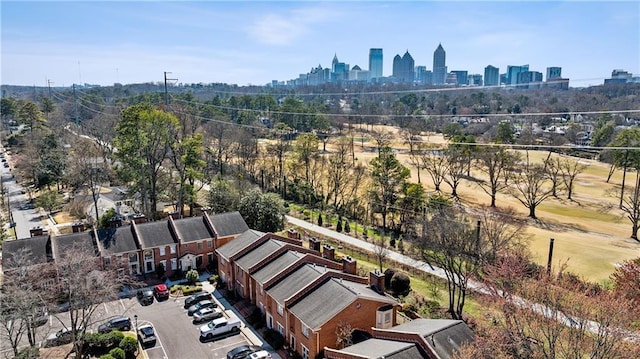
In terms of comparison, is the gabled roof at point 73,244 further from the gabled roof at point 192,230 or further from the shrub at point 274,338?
the shrub at point 274,338

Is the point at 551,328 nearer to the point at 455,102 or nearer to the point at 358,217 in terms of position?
the point at 358,217

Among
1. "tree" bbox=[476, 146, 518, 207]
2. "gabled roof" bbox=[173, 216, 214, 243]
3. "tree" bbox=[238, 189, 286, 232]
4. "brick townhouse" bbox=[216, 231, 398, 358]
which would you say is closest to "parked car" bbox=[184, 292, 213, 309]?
"brick townhouse" bbox=[216, 231, 398, 358]

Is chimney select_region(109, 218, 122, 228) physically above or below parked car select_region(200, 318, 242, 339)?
above

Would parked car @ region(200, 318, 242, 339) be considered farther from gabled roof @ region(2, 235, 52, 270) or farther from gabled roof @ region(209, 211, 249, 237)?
gabled roof @ region(2, 235, 52, 270)

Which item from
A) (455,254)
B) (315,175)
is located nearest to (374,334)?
(455,254)

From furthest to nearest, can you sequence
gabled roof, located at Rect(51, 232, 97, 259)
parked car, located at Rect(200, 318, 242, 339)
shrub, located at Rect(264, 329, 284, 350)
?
1. gabled roof, located at Rect(51, 232, 97, 259)
2. parked car, located at Rect(200, 318, 242, 339)
3. shrub, located at Rect(264, 329, 284, 350)

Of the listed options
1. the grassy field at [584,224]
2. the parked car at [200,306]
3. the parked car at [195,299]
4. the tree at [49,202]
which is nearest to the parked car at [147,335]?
the parked car at [200,306]
